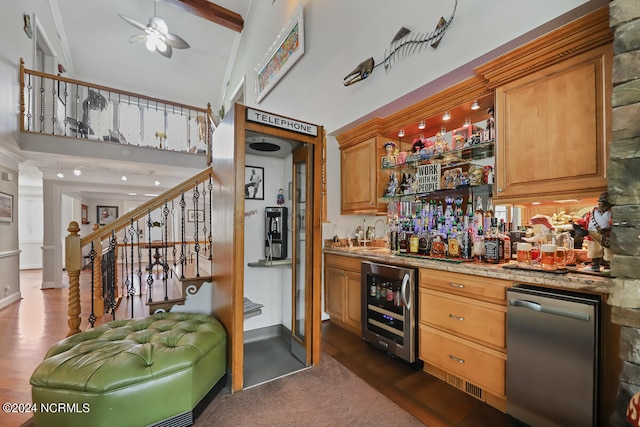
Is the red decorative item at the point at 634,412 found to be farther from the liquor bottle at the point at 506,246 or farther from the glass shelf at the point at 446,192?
the glass shelf at the point at 446,192

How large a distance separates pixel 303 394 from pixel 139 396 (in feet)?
3.48

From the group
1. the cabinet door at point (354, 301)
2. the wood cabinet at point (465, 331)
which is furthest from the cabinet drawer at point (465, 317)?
the cabinet door at point (354, 301)

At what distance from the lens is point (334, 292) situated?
3.27m

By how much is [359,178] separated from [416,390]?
225cm

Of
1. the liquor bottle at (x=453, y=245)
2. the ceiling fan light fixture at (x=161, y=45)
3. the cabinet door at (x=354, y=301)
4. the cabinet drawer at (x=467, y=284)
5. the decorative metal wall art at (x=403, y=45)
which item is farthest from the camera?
the ceiling fan light fixture at (x=161, y=45)

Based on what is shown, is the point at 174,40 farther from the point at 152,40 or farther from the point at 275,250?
the point at 275,250

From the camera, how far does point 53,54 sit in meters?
5.62

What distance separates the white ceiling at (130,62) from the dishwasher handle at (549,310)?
5842 mm

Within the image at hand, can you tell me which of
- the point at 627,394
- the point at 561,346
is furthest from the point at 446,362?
the point at 627,394

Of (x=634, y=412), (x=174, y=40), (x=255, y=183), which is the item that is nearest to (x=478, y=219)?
(x=634, y=412)

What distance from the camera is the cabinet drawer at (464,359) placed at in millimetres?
1730

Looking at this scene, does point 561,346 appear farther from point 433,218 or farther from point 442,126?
point 442,126

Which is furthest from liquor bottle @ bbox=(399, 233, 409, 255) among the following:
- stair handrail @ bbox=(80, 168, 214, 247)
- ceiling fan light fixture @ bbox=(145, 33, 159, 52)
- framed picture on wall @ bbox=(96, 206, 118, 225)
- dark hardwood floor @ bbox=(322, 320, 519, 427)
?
framed picture on wall @ bbox=(96, 206, 118, 225)

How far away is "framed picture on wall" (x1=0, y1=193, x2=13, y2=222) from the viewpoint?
12.8 feet
